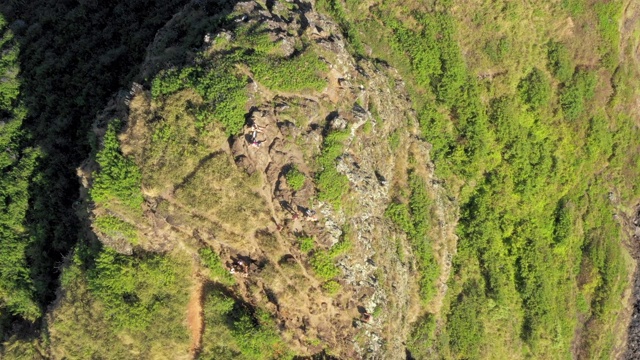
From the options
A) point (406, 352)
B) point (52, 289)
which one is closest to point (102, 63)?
point (52, 289)

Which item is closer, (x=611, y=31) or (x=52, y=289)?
(x=52, y=289)

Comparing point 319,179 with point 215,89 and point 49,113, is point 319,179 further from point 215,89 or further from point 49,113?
point 49,113

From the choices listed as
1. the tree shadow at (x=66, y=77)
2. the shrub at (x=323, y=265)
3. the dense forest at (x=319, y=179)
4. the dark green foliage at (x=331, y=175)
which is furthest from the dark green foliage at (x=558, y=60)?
the tree shadow at (x=66, y=77)

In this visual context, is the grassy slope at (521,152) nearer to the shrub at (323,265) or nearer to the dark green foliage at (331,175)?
the dark green foliage at (331,175)

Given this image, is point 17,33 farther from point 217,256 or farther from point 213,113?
point 217,256

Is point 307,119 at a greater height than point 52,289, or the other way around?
point 307,119

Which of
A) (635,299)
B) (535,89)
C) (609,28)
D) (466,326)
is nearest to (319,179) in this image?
(466,326)

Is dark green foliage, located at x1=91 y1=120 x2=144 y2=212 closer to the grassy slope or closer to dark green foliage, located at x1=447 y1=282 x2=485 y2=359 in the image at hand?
the grassy slope
